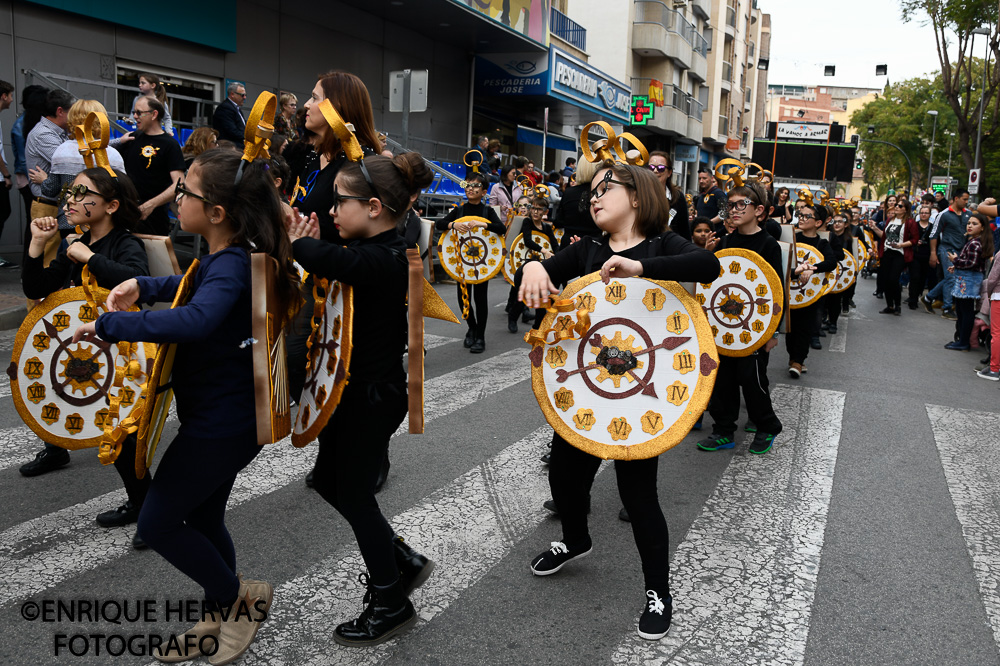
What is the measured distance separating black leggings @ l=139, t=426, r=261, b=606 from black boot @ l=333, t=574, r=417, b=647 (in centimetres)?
49

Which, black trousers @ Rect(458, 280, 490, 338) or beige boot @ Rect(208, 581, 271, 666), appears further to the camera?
black trousers @ Rect(458, 280, 490, 338)

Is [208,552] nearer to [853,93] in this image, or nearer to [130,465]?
[130,465]

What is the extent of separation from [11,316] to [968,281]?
11261mm

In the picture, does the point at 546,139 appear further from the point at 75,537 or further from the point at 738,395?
the point at 75,537

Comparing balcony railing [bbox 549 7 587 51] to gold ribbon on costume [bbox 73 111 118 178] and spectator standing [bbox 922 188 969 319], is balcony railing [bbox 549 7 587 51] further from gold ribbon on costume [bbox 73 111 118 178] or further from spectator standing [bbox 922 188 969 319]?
gold ribbon on costume [bbox 73 111 118 178]

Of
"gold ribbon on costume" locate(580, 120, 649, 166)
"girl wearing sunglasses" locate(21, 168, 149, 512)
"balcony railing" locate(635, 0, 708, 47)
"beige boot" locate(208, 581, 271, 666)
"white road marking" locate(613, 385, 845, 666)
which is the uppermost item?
"balcony railing" locate(635, 0, 708, 47)

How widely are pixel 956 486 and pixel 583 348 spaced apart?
3280mm

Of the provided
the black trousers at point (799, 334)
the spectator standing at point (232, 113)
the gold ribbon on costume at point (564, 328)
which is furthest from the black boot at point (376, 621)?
the spectator standing at point (232, 113)

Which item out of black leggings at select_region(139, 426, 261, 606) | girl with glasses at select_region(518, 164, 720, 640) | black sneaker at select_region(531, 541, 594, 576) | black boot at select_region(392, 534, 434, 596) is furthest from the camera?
black sneaker at select_region(531, 541, 594, 576)

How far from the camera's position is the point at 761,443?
5586 millimetres

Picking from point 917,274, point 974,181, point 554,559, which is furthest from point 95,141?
point 974,181

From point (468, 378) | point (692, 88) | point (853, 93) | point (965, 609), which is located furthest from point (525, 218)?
point (853, 93)

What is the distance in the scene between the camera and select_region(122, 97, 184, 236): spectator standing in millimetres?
6219

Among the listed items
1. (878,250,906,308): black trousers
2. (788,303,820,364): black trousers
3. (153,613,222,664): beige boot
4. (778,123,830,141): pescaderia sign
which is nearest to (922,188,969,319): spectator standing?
(878,250,906,308): black trousers
